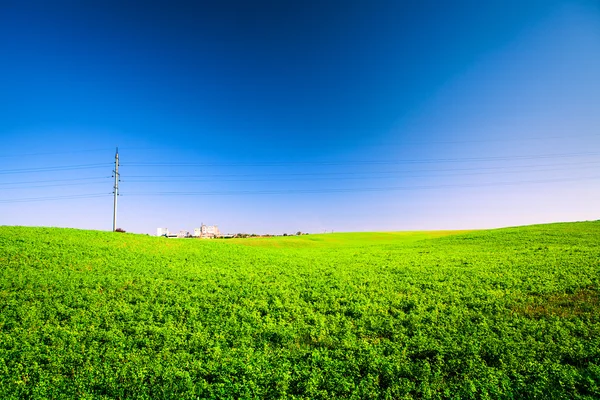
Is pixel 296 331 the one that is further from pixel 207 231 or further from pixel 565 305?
pixel 207 231

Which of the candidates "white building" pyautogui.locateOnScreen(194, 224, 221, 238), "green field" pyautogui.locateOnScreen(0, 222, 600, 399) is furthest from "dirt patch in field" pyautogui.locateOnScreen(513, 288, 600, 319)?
"white building" pyautogui.locateOnScreen(194, 224, 221, 238)

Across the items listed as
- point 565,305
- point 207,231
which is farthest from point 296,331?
point 207,231

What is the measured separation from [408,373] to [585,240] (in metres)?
36.1

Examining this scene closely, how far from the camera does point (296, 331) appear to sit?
1216 centimetres

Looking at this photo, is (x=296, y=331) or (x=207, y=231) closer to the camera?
(x=296, y=331)

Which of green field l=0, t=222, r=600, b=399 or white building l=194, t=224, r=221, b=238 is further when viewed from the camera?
white building l=194, t=224, r=221, b=238

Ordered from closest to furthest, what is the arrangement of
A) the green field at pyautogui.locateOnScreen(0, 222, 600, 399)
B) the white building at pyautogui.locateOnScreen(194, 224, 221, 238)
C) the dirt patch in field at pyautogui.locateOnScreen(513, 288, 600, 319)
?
1. the green field at pyautogui.locateOnScreen(0, 222, 600, 399)
2. the dirt patch in field at pyautogui.locateOnScreen(513, 288, 600, 319)
3. the white building at pyautogui.locateOnScreen(194, 224, 221, 238)

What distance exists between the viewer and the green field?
877cm

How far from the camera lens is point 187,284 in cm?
1805

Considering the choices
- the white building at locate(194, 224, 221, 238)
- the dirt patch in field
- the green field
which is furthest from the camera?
the white building at locate(194, 224, 221, 238)

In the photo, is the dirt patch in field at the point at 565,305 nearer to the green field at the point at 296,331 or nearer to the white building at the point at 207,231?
the green field at the point at 296,331

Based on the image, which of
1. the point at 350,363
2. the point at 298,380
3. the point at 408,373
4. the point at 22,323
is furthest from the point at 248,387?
the point at 22,323

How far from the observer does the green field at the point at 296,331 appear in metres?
8.77

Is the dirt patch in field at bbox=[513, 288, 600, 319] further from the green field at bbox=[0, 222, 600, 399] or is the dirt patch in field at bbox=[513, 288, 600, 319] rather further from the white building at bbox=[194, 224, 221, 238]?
the white building at bbox=[194, 224, 221, 238]
